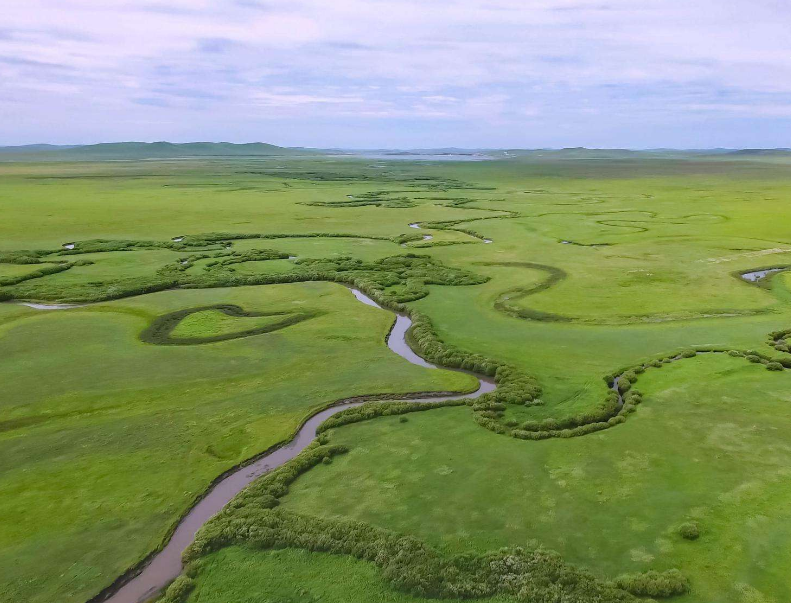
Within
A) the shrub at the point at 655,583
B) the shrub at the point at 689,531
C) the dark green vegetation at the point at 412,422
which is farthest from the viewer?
the shrub at the point at 689,531

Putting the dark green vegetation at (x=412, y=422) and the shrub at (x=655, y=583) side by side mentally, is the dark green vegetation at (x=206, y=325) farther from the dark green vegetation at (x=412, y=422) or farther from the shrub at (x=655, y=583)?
the shrub at (x=655, y=583)

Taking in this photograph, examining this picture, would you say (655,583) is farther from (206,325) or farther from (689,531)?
(206,325)

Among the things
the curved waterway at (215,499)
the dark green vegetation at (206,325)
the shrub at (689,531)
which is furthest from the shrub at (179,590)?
the dark green vegetation at (206,325)

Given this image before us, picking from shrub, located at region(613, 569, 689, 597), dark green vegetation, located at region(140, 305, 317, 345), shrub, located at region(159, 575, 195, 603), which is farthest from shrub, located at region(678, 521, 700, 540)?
dark green vegetation, located at region(140, 305, 317, 345)

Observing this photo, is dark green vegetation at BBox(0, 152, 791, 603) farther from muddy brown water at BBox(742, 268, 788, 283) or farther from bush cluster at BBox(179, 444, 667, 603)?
muddy brown water at BBox(742, 268, 788, 283)

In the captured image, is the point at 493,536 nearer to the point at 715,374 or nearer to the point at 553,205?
the point at 715,374

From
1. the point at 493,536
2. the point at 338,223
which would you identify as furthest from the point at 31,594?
the point at 338,223
